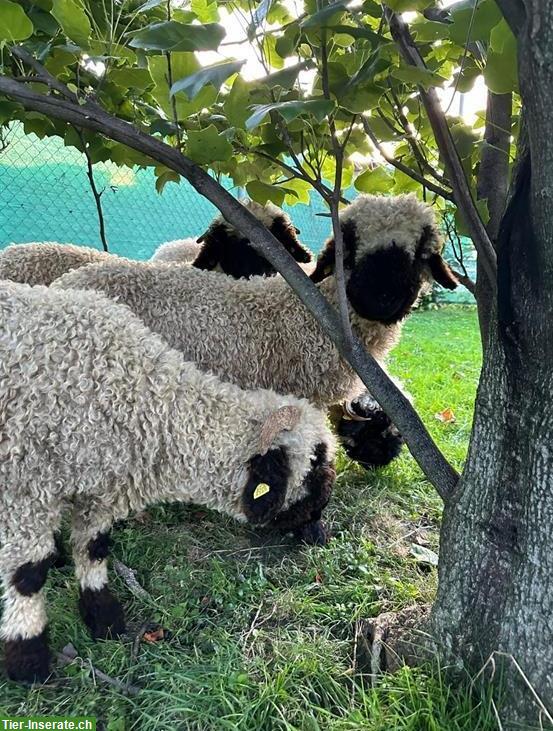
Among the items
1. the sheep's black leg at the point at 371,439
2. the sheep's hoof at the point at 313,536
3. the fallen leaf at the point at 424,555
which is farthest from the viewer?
the sheep's black leg at the point at 371,439

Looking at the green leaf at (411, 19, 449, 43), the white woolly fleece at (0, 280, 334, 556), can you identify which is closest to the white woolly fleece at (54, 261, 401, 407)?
the white woolly fleece at (0, 280, 334, 556)

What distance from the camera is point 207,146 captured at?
188cm

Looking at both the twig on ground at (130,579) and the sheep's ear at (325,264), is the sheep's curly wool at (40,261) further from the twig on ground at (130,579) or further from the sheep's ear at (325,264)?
the twig on ground at (130,579)

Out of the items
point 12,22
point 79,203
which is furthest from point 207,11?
point 79,203

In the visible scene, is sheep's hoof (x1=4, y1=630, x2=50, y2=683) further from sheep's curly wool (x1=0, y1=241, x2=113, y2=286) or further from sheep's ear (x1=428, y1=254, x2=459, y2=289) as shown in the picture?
sheep's ear (x1=428, y1=254, x2=459, y2=289)

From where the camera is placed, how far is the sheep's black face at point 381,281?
2.94m

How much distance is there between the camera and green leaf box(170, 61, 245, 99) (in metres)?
1.22

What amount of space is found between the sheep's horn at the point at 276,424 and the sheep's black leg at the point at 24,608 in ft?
2.69

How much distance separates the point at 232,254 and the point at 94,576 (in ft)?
7.10

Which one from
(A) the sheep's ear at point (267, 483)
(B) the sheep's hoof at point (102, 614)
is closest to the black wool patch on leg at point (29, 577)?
(B) the sheep's hoof at point (102, 614)

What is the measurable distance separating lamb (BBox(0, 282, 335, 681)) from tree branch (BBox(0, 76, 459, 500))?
321mm

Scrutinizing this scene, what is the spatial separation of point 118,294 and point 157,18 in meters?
1.27

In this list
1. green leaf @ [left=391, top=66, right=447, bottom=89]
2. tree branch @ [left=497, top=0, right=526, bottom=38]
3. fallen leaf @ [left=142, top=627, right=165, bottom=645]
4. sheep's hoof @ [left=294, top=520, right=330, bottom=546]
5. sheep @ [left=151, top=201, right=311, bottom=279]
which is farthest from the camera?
sheep @ [left=151, top=201, right=311, bottom=279]

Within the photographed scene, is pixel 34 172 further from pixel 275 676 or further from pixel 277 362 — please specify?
pixel 275 676
